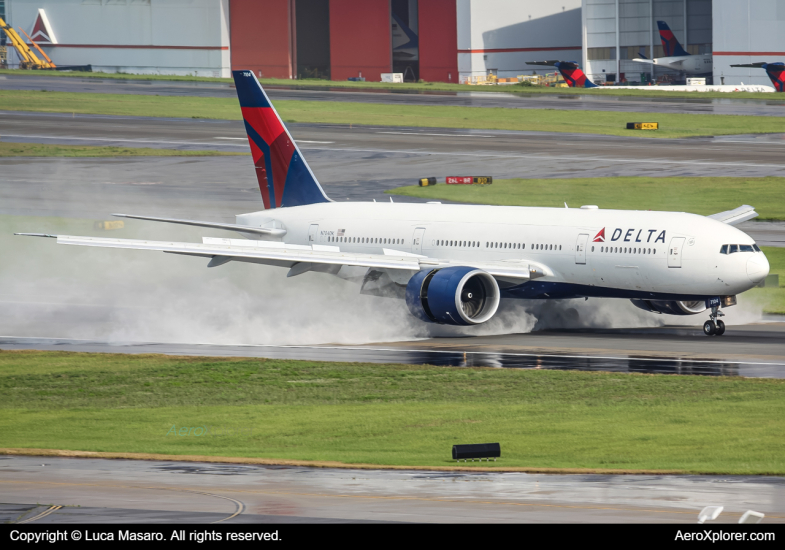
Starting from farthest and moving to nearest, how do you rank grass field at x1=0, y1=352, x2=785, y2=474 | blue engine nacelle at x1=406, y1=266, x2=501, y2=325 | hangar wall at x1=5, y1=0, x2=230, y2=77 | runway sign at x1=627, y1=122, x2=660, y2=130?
hangar wall at x1=5, y1=0, x2=230, y2=77 < runway sign at x1=627, y1=122, x2=660, y2=130 < blue engine nacelle at x1=406, y1=266, x2=501, y2=325 < grass field at x1=0, y1=352, x2=785, y2=474

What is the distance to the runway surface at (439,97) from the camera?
386ft

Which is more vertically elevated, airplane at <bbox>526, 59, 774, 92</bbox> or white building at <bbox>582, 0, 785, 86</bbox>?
white building at <bbox>582, 0, 785, 86</bbox>

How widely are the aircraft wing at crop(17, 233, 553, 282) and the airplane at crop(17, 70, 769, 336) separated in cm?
5

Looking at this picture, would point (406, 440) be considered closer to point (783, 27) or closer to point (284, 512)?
point (284, 512)

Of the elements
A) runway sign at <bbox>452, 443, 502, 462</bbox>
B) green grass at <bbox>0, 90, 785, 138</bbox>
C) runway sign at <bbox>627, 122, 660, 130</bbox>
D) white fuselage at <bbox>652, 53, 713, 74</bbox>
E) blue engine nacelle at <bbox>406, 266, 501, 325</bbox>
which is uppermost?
white fuselage at <bbox>652, 53, 713, 74</bbox>

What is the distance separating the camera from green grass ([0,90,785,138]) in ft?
345

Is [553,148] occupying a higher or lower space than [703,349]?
higher

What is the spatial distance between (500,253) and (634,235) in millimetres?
5416

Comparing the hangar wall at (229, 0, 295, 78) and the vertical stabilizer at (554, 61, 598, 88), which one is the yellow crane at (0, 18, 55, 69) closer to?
the hangar wall at (229, 0, 295, 78)

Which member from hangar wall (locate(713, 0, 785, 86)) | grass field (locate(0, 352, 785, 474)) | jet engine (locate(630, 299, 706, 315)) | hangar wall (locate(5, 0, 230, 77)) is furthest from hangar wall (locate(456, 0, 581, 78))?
grass field (locate(0, 352, 785, 474))

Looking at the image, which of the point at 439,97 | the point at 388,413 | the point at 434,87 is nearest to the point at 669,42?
the point at 434,87

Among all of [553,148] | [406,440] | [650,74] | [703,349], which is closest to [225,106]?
[553,148]

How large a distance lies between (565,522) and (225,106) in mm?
106601

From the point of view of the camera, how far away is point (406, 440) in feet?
89.2
